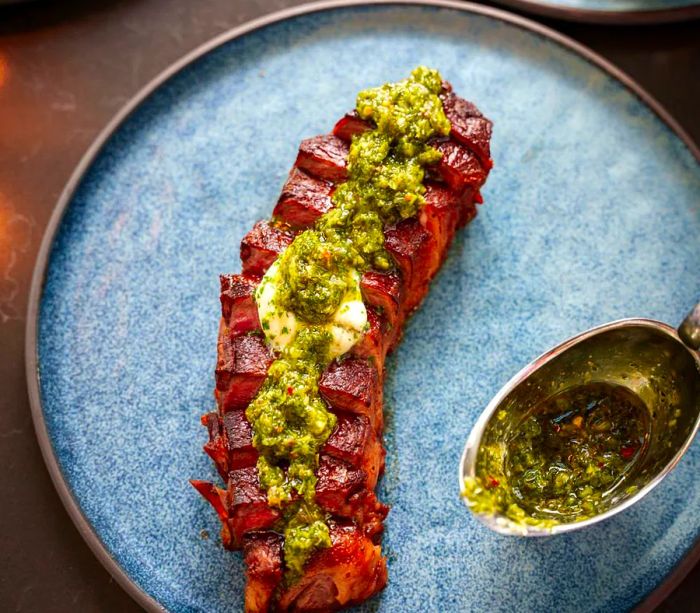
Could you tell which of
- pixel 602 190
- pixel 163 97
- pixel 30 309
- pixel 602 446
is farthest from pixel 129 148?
pixel 602 446

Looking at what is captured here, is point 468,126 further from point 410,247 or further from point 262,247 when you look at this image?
point 262,247

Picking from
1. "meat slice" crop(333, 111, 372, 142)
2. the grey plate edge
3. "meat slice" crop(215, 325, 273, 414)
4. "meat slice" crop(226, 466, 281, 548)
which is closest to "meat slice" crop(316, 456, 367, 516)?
"meat slice" crop(226, 466, 281, 548)

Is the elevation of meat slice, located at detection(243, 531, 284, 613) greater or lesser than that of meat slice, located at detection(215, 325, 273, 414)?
lesser

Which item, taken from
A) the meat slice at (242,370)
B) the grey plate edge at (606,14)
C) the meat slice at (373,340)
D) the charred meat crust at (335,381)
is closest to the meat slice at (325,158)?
the charred meat crust at (335,381)

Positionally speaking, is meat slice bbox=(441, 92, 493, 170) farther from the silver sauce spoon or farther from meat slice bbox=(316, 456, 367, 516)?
meat slice bbox=(316, 456, 367, 516)

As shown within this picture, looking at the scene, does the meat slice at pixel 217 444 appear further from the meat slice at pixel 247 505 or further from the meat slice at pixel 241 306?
the meat slice at pixel 241 306

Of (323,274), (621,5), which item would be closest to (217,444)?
(323,274)
